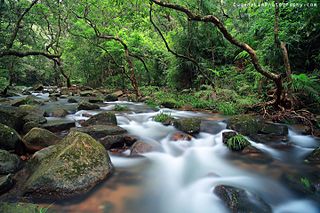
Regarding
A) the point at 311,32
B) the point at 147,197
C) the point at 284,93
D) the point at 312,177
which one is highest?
the point at 311,32

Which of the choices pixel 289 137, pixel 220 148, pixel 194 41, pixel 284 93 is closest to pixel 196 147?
pixel 220 148

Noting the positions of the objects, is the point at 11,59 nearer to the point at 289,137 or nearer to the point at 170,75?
the point at 170,75

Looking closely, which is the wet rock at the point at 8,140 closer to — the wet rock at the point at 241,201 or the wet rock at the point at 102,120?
the wet rock at the point at 102,120

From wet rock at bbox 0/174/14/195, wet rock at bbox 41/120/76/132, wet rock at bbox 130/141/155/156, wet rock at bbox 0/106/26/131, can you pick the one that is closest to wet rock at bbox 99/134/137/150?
wet rock at bbox 130/141/155/156

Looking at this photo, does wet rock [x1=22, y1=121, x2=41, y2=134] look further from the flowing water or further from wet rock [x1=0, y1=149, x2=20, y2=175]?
the flowing water

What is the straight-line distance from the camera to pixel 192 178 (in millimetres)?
4180

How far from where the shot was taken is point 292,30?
312 inches

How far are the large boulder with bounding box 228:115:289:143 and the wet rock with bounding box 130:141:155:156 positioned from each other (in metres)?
2.27

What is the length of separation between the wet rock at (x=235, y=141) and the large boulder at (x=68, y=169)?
2.69 m

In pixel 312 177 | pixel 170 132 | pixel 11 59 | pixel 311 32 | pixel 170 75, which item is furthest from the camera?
pixel 11 59

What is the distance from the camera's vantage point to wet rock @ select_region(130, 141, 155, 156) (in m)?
4.95

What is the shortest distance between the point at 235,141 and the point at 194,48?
848 cm

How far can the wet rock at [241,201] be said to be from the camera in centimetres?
291

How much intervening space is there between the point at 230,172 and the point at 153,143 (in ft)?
6.31
